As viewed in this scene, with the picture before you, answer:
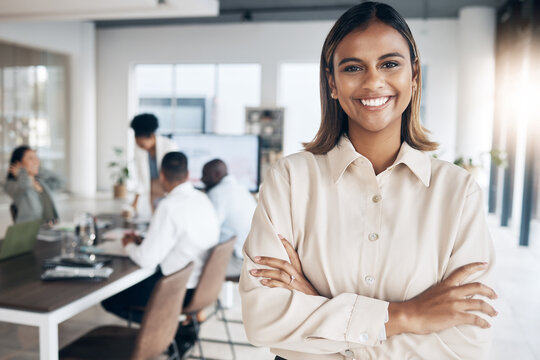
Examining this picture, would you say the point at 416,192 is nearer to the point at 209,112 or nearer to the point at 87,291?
the point at 87,291

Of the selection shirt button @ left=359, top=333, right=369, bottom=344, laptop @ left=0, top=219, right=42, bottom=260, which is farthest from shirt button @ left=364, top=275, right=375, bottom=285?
laptop @ left=0, top=219, right=42, bottom=260

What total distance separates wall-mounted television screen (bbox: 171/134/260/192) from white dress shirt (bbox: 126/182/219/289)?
165 centimetres

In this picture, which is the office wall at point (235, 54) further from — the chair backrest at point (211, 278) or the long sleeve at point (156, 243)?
the long sleeve at point (156, 243)

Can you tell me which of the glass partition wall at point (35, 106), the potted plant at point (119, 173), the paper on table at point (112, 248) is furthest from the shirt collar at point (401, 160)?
the potted plant at point (119, 173)

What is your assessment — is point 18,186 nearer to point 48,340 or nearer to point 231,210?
point 231,210

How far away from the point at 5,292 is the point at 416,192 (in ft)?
5.53

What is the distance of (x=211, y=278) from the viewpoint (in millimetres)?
2594

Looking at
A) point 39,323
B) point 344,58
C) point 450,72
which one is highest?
point 450,72

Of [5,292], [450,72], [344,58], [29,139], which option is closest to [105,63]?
[29,139]

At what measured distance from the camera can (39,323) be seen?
5.80 feet

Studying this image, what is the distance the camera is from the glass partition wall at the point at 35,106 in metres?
9.20

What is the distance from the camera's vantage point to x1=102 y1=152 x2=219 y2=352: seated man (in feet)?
8.00

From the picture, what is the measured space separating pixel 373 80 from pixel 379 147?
0.18 m

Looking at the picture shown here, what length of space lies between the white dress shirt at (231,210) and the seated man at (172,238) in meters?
0.51
